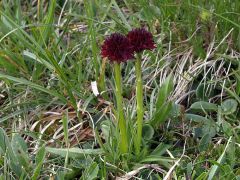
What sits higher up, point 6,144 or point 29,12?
point 29,12

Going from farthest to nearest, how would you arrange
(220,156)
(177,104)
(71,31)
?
Result: (71,31) → (177,104) → (220,156)

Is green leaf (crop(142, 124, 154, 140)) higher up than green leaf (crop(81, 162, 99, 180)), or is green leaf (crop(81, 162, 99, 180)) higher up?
green leaf (crop(142, 124, 154, 140))

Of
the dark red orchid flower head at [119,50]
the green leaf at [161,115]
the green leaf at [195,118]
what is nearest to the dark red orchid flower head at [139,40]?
the dark red orchid flower head at [119,50]

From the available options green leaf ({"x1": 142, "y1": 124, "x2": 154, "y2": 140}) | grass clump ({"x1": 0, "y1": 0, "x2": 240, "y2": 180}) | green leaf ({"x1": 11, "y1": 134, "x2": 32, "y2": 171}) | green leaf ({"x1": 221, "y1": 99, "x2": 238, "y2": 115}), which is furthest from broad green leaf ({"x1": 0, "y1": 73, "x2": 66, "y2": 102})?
green leaf ({"x1": 221, "y1": 99, "x2": 238, "y2": 115})

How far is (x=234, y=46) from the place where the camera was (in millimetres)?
2336

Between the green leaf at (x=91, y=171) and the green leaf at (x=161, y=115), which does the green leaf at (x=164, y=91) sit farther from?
the green leaf at (x=91, y=171)

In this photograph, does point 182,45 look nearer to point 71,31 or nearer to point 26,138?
point 71,31

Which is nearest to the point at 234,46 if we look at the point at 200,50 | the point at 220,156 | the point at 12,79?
the point at 200,50

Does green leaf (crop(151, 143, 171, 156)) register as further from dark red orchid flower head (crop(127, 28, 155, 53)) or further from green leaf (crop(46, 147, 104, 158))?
dark red orchid flower head (crop(127, 28, 155, 53))

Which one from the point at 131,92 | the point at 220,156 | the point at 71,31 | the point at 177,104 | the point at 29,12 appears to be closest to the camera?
the point at 220,156

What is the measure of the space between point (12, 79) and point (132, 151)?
515mm

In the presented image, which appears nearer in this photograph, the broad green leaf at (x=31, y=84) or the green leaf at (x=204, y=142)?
the green leaf at (x=204, y=142)

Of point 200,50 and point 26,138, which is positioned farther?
point 200,50

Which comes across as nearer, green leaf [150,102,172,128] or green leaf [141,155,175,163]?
green leaf [141,155,175,163]
